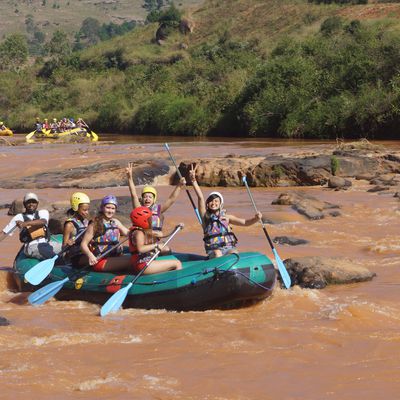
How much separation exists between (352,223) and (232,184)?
5.56 metres

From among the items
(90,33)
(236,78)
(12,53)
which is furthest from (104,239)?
(90,33)

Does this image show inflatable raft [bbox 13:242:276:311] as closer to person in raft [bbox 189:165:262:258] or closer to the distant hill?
person in raft [bbox 189:165:262:258]

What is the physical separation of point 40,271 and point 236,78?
34206mm

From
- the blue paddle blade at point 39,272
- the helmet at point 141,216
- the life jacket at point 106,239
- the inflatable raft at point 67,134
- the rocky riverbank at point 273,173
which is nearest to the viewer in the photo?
the helmet at point 141,216

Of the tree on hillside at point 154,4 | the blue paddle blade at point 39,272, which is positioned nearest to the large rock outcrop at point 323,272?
the blue paddle blade at point 39,272

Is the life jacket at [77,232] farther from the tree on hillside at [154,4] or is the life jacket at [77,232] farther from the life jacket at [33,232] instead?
the tree on hillside at [154,4]

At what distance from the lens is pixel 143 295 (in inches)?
294

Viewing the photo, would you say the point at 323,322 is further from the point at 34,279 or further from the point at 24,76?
the point at 24,76

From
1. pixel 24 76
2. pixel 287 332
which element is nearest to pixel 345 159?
pixel 287 332

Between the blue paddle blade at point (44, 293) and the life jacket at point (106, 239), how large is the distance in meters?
0.48

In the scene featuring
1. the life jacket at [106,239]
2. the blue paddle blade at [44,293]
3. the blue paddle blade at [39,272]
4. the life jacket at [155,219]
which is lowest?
the blue paddle blade at [44,293]

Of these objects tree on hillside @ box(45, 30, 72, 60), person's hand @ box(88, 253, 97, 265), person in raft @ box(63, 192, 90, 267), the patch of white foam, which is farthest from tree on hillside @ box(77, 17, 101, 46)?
the patch of white foam

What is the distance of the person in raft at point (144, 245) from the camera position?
743 centimetres

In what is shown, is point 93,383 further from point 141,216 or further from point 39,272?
point 39,272
